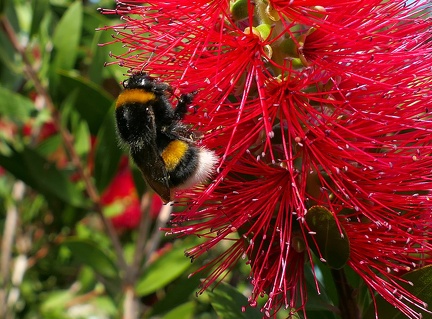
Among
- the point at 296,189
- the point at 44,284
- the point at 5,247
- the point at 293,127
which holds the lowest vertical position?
the point at 44,284

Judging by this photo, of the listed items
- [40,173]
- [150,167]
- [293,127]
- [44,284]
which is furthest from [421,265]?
[44,284]

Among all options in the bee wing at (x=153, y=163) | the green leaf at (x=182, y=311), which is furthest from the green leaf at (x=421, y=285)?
the green leaf at (x=182, y=311)

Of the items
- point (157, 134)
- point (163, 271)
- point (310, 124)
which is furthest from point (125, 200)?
point (310, 124)

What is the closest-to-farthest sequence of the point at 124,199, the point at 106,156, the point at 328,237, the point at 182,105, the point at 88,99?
the point at 328,237 → the point at 182,105 → the point at 88,99 → the point at 106,156 → the point at 124,199

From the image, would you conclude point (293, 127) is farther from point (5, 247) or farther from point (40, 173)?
point (5, 247)

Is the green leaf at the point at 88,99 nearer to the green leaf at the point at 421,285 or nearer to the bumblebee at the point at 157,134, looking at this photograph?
the bumblebee at the point at 157,134

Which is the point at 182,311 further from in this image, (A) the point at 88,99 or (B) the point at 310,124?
(B) the point at 310,124

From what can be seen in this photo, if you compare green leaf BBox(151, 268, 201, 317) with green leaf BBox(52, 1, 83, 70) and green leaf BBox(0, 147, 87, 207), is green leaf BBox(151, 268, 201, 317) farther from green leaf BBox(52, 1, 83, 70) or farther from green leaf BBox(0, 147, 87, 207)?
green leaf BBox(52, 1, 83, 70)
